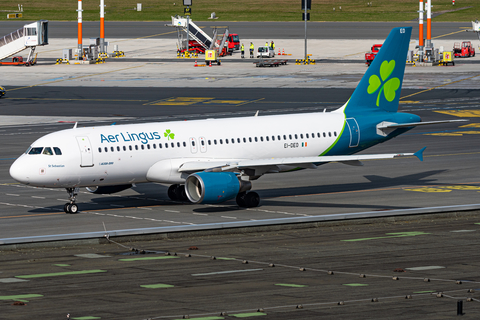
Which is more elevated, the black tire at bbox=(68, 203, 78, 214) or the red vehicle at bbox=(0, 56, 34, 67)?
the red vehicle at bbox=(0, 56, 34, 67)

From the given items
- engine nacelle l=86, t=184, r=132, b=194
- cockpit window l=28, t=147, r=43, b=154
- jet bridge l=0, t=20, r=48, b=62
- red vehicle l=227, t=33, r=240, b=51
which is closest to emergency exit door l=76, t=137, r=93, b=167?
cockpit window l=28, t=147, r=43, b=154

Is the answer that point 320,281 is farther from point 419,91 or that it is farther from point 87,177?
point 419,91

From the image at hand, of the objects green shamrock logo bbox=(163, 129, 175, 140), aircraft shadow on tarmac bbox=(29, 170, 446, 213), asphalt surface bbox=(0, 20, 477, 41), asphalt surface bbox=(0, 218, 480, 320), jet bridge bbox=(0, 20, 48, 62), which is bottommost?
asphalt surface bbox=(0, 218, 480, 320)

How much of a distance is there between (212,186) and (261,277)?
40.3 ft

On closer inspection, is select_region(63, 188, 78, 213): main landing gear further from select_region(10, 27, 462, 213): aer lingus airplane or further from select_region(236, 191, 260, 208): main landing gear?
select_region(236, 191, 260, 208): main landing gear

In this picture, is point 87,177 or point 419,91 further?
point 419,91

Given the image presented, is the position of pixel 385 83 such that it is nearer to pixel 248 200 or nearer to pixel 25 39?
pixel 248 200

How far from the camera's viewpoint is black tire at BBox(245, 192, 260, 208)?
140ft

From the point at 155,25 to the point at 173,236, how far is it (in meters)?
164

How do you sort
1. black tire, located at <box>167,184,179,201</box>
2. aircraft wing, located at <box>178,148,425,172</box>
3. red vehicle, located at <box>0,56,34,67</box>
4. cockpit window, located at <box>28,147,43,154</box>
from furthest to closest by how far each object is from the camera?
red vehicle, located at <box>0,56,34,67</box> → black tire, located at <box>167,184,179,201</box> → aircraft wing, located at <box>178,148,425,172</box> → cockpit window, located at <box>28,147,43,154</box>

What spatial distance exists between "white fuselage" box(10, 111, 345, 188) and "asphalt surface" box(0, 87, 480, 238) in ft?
6.82

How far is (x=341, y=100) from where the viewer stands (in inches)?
3551

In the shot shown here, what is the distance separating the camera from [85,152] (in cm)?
4072

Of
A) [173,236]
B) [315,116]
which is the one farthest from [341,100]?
[173,236]
